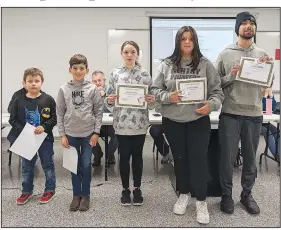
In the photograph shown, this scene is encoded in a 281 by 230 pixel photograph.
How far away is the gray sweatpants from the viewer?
→ 2.36 metres

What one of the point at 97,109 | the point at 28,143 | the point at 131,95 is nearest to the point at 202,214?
the point at 131,95

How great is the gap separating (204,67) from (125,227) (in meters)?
1.36

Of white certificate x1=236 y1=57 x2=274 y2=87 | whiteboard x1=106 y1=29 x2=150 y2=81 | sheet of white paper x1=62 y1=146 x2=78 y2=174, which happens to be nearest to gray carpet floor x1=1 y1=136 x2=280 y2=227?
sheet of white paper x1=62 y1=146 x2=78 y2=174

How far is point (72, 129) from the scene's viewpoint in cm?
240

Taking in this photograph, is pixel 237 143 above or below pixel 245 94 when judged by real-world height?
below

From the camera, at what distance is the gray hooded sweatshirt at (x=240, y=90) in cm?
232

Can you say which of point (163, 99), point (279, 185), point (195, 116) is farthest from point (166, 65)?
point (279, 185)

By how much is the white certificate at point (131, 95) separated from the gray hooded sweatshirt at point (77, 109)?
22cm

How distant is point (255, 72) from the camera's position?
226 centimetres

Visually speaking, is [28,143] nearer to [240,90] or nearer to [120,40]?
[240,90]

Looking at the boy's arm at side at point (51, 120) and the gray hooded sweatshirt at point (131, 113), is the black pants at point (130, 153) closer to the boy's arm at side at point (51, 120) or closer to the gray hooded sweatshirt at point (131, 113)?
the gray hooded sweatshirt at point (131, 113)

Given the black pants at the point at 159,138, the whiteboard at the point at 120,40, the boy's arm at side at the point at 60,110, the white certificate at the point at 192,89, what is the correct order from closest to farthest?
the white certificate at the point at 192,89
the boy's arm at side at the point at 60,110
the black pants at the point at 159,138
the whiteboard at the point at 120,40

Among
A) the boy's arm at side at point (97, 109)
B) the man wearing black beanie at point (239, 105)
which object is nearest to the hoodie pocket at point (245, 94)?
the man wearing black beanie at point (239, 105)

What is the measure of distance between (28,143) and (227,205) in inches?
70.0
